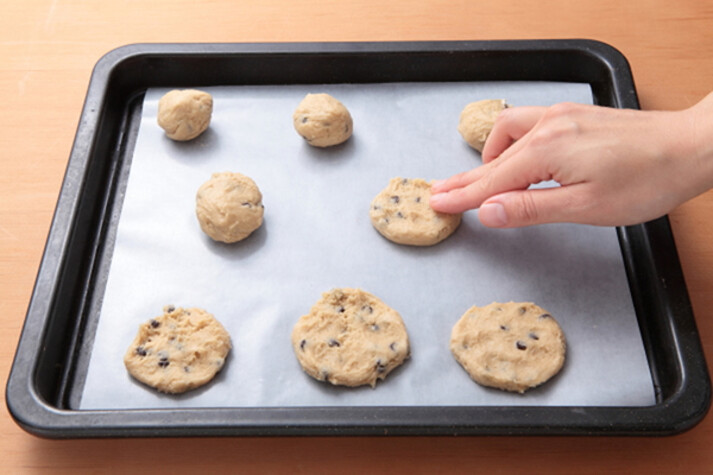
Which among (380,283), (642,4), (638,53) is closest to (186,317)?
(380,283)

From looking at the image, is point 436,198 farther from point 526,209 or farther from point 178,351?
point 178,351

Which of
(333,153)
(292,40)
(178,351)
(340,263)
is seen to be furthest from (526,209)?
(292,40)

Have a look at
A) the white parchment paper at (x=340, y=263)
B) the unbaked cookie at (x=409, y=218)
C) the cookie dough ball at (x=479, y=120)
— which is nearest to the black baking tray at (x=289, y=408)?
the white parchment paper at (x=340, y=263)

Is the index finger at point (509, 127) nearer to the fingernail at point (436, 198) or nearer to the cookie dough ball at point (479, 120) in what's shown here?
the cookie dough ball at point (479, 120)

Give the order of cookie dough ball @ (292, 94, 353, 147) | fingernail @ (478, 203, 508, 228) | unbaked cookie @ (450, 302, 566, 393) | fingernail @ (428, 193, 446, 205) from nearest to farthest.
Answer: unbaked cookie @ (450, 302, 566, 393)
fingernail @ (478, 203, 508, 228)
fingernail @ (428, 193, 446, 205)
cookie dough ball @ (292, 94, 353, 147)

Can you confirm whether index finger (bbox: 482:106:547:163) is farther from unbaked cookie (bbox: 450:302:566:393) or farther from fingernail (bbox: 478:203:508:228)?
unbaked cookie (bbox: 450:302:566:393)

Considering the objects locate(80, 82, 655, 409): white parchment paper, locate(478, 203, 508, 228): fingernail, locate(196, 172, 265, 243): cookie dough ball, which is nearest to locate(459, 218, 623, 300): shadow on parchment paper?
locate(80, 82, 655, 409): white parchment paper

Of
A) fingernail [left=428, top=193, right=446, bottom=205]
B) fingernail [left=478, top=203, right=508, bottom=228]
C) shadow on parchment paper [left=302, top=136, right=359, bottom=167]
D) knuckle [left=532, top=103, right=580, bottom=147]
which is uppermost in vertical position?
knuckle [left=532, top=103, right=580, bottom=147]

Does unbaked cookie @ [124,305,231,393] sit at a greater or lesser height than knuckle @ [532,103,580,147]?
lesser
